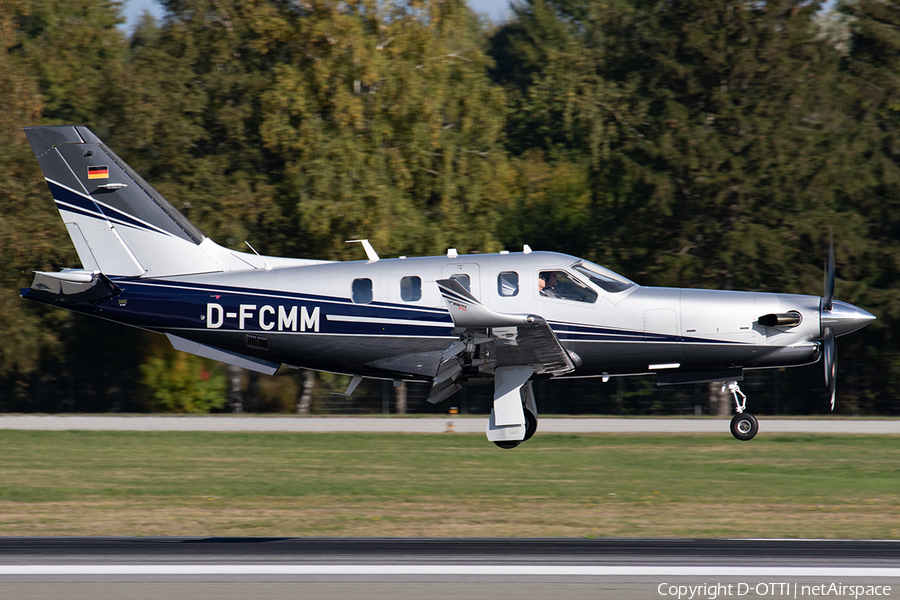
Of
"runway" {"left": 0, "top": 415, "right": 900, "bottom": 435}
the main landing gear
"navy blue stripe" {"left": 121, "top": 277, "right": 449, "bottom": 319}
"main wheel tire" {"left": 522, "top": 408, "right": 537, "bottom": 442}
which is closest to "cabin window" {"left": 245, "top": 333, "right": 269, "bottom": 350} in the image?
"navy blue stripe" {"left": 121, "top": 277, "right": 449, "bottom": 319}

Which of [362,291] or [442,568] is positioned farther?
[362,291]

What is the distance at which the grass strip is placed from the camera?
52.7 feet

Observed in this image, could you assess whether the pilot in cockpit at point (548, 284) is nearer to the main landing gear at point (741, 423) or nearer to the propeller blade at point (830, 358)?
the main landing gear at point (741, 423)

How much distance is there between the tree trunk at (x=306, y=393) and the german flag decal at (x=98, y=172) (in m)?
19.2

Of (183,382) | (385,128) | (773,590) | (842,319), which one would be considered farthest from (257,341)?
(183,382)

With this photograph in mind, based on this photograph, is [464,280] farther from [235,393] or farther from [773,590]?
[235,393]

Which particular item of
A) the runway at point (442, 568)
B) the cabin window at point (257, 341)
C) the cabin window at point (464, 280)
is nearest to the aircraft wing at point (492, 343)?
the cabin window at point (464, 280)

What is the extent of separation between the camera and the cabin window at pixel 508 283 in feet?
49.7

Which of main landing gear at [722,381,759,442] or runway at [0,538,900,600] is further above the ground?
main landing gear at [722,381,759,442]

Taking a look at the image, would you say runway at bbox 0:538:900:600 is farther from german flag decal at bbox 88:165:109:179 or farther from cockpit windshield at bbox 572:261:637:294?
german flag decal at bbox 88:165:109:179

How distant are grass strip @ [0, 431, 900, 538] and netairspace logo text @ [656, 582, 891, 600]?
137 inches

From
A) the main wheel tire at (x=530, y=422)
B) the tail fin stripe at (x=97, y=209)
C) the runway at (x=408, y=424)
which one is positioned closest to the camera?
the main wheel tire at (x=530, y=422)

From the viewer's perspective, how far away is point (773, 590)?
11391 millimetres

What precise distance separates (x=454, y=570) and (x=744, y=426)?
629 cm
